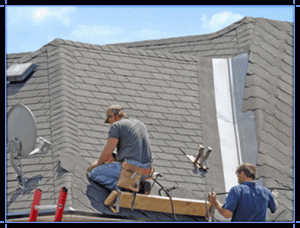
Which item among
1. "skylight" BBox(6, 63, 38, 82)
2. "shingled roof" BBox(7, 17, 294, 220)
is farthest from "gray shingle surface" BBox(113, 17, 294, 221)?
"skylight" BBox(6, 63, 38, 82)

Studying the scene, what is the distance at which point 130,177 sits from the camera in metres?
8.02

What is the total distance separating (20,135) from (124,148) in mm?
1835

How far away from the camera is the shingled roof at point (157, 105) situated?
926 centimetres

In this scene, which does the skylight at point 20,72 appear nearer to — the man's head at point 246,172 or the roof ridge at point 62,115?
the roof ridge at point 62,115

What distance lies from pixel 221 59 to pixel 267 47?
104cm

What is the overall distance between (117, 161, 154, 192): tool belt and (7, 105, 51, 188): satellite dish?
159cm

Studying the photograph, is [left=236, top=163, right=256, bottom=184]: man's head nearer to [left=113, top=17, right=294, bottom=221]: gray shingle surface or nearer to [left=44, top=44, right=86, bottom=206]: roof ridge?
[left=113, top=17, right=294, bottom=221]: gray shingle surface

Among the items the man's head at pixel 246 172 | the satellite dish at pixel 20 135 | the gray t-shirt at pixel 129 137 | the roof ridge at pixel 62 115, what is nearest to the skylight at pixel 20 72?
the roof ridge at pixel 62 115

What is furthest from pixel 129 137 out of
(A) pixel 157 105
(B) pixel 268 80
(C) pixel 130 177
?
(B) pixel 268 80

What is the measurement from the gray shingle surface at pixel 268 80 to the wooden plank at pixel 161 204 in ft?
3.90

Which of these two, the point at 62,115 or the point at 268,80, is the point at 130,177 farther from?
the point at 268,80

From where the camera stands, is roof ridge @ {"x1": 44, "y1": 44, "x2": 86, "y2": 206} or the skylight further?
the skylight

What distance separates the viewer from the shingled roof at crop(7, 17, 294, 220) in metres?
9.26

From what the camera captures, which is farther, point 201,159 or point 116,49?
point 116,49
